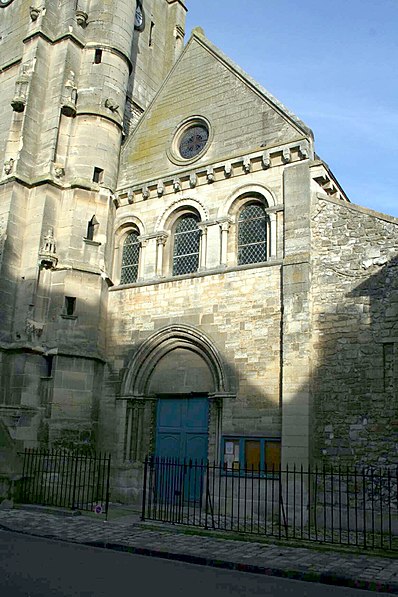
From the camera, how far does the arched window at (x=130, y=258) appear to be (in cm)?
1720

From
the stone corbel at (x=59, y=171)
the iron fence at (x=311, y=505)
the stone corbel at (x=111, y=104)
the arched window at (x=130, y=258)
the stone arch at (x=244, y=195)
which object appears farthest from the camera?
the stone corbel at (x=111, y=104)

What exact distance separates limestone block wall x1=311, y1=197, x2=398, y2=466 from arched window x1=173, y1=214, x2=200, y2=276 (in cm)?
369

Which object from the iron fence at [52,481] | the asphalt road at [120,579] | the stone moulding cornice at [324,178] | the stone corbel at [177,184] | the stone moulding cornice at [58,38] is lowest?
the asphalt road at [120,579]

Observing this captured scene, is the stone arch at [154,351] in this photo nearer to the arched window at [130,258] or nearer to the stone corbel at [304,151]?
the arched window at [130,258]

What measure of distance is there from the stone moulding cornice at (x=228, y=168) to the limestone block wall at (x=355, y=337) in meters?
1.87

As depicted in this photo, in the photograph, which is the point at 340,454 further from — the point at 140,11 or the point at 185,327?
the point at 140,11

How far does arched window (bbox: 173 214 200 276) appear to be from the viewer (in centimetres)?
1606

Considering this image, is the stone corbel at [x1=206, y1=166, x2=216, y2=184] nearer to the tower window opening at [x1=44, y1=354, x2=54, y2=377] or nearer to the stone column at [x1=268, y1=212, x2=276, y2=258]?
the stone column at [x1=268, y1=212, x2=276, y2=258]

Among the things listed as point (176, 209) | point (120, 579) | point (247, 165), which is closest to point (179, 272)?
point (176, 209)

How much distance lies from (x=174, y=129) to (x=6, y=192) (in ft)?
17.4

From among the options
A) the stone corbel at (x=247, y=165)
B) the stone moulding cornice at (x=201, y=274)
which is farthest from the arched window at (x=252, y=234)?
the stone corbel at (x=247, y=165)

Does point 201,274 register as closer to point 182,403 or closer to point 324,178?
point 182,403

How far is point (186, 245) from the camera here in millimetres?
16359

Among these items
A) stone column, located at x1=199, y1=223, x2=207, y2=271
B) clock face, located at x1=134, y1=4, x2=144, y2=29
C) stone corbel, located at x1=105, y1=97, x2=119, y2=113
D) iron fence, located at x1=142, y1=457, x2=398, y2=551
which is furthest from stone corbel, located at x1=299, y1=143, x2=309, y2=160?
clock face, located at x1=134, y1=4, x2=144, y2=29
